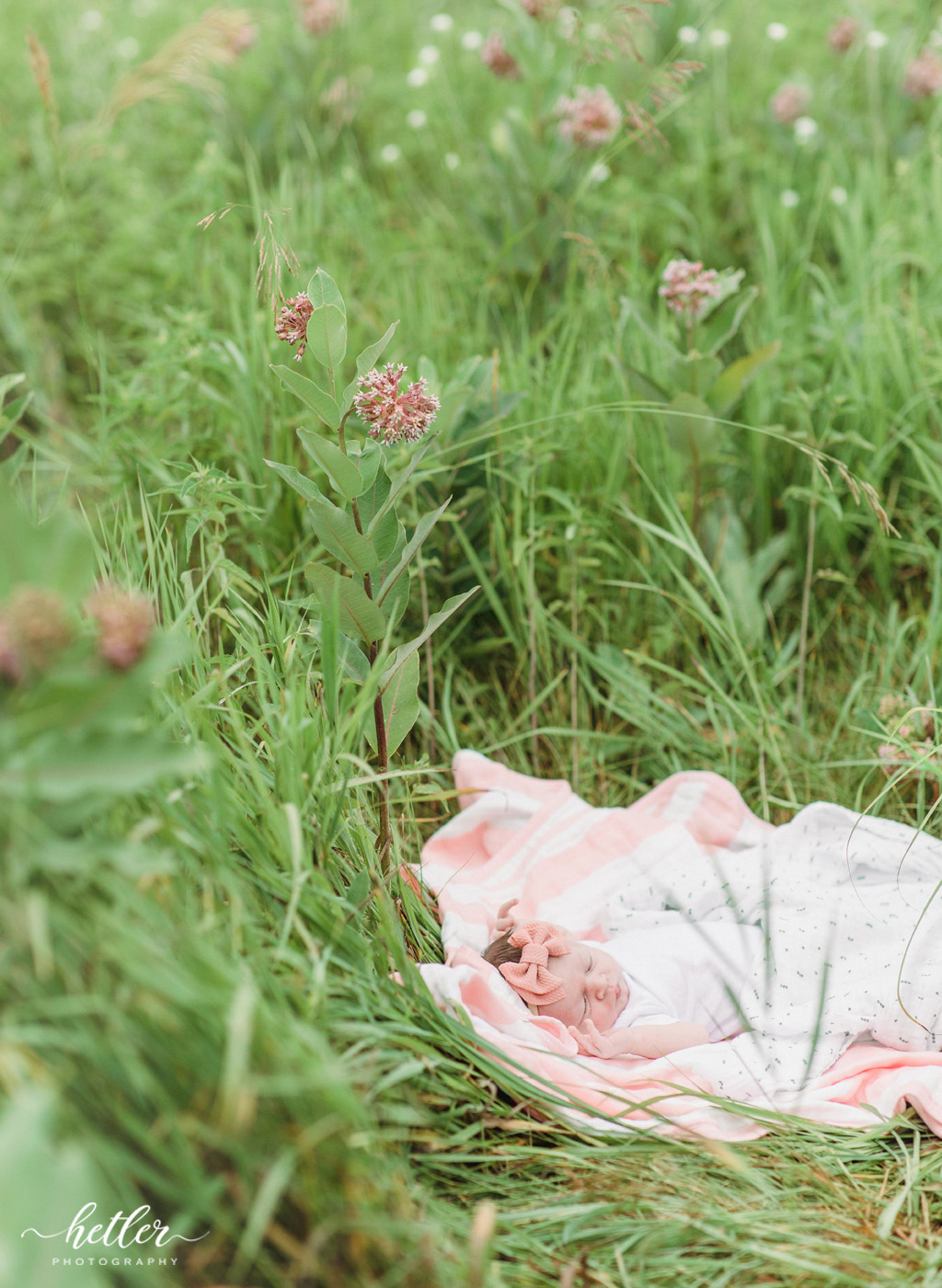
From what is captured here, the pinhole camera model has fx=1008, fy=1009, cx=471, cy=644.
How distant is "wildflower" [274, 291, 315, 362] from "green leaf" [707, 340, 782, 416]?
1006 mm

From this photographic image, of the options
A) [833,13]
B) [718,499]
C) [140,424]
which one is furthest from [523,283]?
[833,13]

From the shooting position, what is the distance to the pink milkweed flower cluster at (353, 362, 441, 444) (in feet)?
4.90

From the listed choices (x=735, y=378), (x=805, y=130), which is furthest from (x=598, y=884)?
(x=805, y=130)

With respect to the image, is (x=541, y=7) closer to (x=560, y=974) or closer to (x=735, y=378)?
(x=735, y=378)

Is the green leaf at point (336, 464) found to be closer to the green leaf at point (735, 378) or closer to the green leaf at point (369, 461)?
the green leaf at point (369, 461)

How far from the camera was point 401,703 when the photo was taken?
166cm

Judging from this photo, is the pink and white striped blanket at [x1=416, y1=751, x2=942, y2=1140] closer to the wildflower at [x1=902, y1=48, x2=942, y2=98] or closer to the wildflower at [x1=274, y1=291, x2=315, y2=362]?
the wildflower at [x1=274, y1=291, x2=315, y2=362]

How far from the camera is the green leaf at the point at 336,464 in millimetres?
1430

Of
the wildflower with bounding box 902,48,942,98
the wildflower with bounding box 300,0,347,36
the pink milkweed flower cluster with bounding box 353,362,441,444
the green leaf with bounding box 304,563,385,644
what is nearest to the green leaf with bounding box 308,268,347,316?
the pink milkweed flower cluster with bounding box 353,362,441,444

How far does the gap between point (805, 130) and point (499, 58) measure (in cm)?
99

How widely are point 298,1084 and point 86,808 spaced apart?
0.34m

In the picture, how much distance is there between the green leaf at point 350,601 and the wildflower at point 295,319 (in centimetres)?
32

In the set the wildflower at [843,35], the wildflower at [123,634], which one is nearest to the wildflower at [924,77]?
the wildflower at [843,35]

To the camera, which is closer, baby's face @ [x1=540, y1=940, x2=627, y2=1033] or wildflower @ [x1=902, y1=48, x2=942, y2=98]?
baby's face @ [x1=540, y1=940, x2=627, y2=1033]
